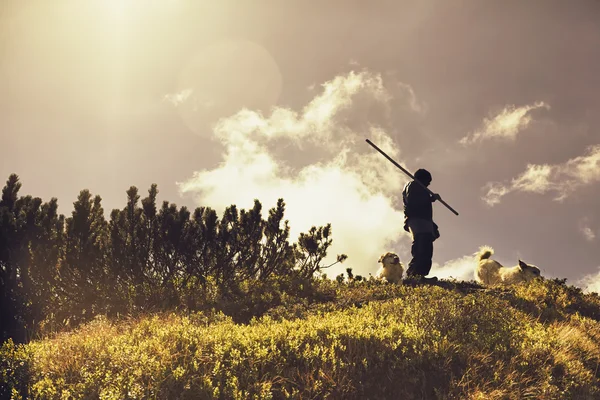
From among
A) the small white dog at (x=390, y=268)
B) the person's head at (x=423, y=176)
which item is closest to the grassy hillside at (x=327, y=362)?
the small white dog at (x=390, y=268)

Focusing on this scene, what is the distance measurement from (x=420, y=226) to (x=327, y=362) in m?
7.85

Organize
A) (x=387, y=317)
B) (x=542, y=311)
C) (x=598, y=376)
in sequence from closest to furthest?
(x=598, y=376) < (x=387, y=317) < (x=542, y=311)

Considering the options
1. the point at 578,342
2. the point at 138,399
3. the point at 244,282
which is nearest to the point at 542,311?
the point at 578,342

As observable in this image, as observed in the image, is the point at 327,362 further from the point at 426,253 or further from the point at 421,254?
the point at 426,253

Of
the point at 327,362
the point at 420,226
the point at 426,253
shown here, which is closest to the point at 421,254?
the point at 426,253

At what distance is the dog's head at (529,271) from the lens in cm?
1270

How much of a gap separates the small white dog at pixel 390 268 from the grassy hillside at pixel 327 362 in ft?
15.9

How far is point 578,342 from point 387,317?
3.12 meters

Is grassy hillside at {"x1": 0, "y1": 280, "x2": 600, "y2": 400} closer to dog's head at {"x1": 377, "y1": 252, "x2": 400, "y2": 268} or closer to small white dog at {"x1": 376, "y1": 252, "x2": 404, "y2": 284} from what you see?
small white dog at {"x1": 376, "y1": 252, "x2": 404, "y2": 284}

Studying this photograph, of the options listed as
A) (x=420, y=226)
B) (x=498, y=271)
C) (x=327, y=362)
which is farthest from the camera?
(x=498, y=271)

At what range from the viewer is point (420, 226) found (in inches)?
502

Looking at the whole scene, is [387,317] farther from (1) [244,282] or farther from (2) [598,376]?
(1) [244,282]

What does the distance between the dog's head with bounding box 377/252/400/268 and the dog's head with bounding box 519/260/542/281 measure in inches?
145

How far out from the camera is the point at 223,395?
491cm
